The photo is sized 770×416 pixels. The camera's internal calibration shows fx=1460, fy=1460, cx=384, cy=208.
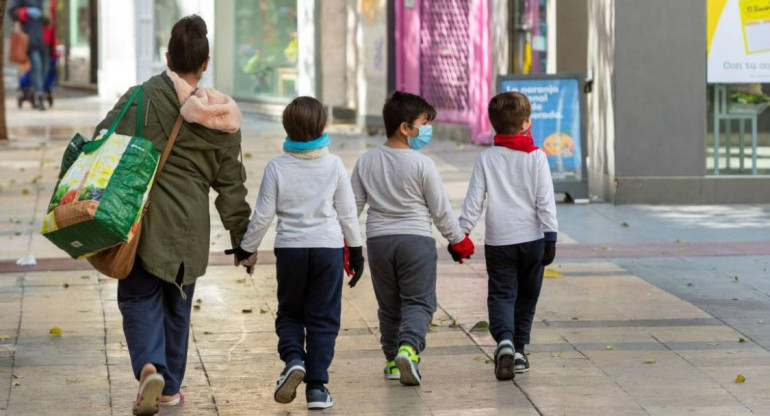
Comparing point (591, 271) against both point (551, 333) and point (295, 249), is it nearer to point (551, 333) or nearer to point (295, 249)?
point (551, 333)

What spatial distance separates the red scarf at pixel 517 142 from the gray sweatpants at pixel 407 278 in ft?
2.02

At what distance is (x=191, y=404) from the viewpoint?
6.31 meters

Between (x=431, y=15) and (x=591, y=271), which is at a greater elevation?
(x=431, y=15)

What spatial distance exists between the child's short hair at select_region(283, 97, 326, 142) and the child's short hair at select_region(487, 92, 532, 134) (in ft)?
3.63

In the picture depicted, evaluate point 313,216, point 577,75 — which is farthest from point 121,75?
point 313,216

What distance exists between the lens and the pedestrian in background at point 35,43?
26109mm

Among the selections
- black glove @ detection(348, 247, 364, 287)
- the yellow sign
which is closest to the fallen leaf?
black glove @ detection(348, 247, 364, 287)

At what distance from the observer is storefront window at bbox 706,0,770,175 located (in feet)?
43.3

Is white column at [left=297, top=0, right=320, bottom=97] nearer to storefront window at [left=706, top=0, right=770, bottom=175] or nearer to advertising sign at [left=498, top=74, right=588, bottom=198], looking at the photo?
advertising sign at [left=498, top=74, right=588, bottom=198]

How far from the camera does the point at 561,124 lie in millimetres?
13500

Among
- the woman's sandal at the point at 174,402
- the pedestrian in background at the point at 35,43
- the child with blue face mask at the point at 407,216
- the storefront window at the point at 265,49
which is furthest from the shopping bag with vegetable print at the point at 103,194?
the pedestrian in background at the point at 35,43

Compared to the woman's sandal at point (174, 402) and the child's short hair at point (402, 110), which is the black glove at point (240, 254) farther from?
the child's short hair at point (402, 110)

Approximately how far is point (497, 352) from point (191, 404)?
142cm

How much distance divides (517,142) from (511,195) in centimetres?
25
